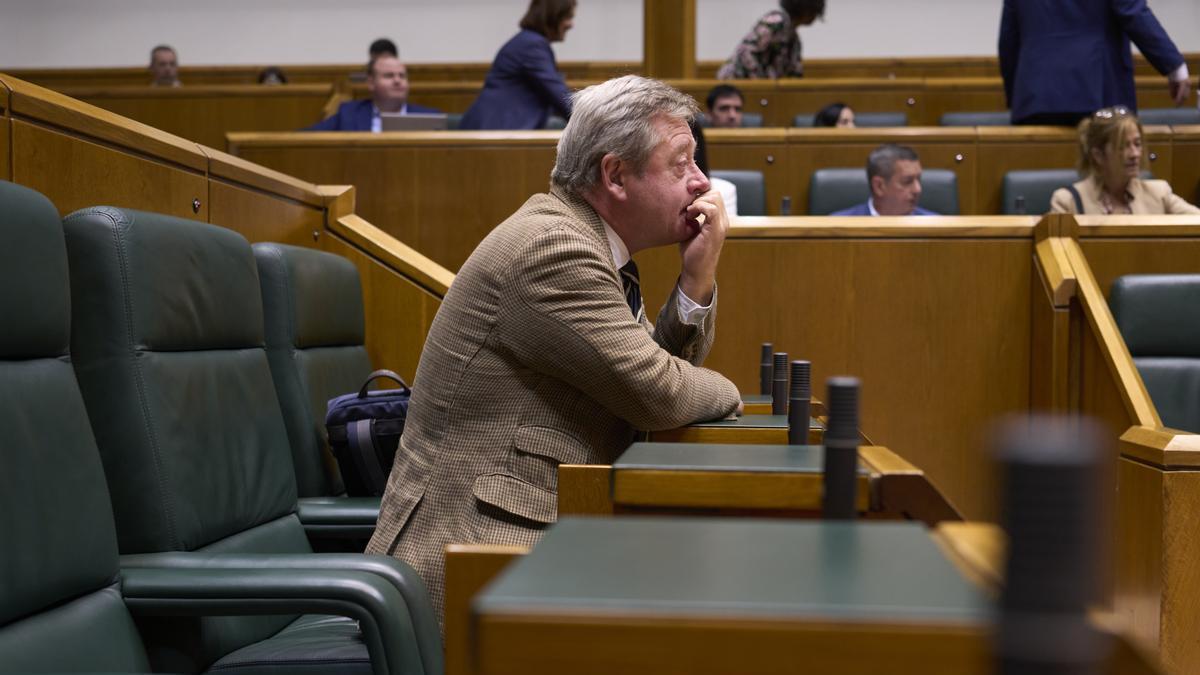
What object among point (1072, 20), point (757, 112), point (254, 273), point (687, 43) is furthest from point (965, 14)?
point (254, 273)

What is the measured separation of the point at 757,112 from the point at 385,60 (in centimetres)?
116

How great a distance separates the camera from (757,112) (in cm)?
379

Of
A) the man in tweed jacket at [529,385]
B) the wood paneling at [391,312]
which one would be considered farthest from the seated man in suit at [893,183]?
the man in tweed jacket at [529,385]

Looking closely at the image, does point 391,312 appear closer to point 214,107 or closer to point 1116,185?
point 1116,185

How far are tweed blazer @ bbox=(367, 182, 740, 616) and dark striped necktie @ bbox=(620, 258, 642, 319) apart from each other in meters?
0.13

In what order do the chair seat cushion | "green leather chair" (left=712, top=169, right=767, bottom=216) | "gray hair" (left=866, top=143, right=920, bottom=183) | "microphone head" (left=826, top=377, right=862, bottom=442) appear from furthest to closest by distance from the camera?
1. "green leather chair" (left=712, top=169, right=767, bottom=216)
2. "gray hair" (left=866, top=143, right=920, bottom=183)
3. the chair seat cushion
4. "microphone head" (left=826, top=377, right=862, bottom=442)

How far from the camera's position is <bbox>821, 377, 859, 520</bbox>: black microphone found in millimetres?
562

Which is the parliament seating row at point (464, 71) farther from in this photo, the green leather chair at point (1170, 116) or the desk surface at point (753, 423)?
the desk surface at point (753, 423)

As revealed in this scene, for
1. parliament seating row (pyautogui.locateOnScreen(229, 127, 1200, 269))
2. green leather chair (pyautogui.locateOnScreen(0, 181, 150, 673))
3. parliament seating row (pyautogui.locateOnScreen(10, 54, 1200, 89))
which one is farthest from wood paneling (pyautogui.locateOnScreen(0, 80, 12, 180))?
parliament seating row (pyautogui.locateOnScreen(10, 54, 1200, 89))

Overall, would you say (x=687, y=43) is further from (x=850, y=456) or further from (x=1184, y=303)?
(x=850, y=456)

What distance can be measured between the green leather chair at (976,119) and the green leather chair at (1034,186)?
0.86m

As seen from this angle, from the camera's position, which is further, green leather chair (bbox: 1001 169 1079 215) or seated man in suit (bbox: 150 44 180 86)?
seated man in suit (bbox: 150 44 180 86)

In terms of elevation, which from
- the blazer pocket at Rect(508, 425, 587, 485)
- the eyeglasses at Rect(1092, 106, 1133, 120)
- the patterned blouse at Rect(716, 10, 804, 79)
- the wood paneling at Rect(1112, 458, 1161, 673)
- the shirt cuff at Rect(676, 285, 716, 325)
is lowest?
the wood paneling at Rect(1112, 458, 1161, 673)

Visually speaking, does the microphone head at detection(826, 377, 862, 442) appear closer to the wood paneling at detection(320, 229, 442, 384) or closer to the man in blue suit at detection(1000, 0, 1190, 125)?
the wood paneling at detection(320, 229, 442, 384)
